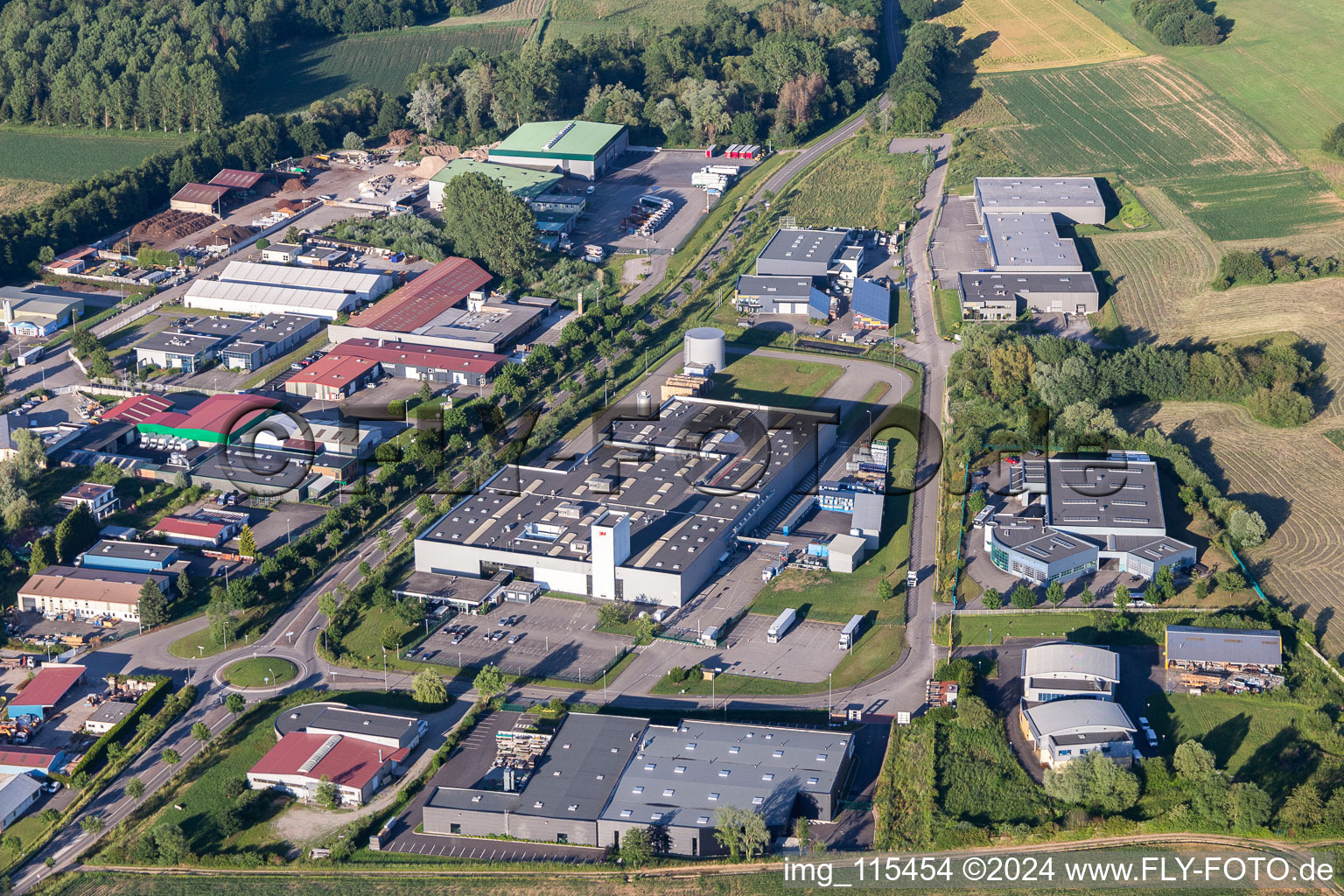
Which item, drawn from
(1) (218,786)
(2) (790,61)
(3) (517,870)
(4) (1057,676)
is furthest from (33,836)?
(2) (790,61)

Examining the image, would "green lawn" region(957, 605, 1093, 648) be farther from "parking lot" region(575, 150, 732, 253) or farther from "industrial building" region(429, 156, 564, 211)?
"industrial building" region(429, 156, 564, 211)

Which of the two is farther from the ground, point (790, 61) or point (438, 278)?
point (790, 61)

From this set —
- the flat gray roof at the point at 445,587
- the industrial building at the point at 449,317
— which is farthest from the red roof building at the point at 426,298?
the flat gray roof at the point at 445,587

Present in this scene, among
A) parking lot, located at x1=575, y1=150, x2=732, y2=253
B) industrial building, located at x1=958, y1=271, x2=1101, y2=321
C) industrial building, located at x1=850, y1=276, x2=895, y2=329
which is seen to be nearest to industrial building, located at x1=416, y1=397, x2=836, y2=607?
industrial building, located at x1=850, y1=276, x2=895, y2=329

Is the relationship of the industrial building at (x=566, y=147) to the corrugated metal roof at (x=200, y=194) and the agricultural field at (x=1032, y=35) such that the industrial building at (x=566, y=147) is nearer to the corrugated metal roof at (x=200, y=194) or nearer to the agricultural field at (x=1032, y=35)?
the corrugated metal roof at (x=200, y=194)

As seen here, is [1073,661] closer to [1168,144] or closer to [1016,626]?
[1016,626]

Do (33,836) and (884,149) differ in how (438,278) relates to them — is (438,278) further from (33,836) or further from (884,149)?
(33,836)

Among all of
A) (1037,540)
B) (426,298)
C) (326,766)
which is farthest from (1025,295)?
(326,766)
